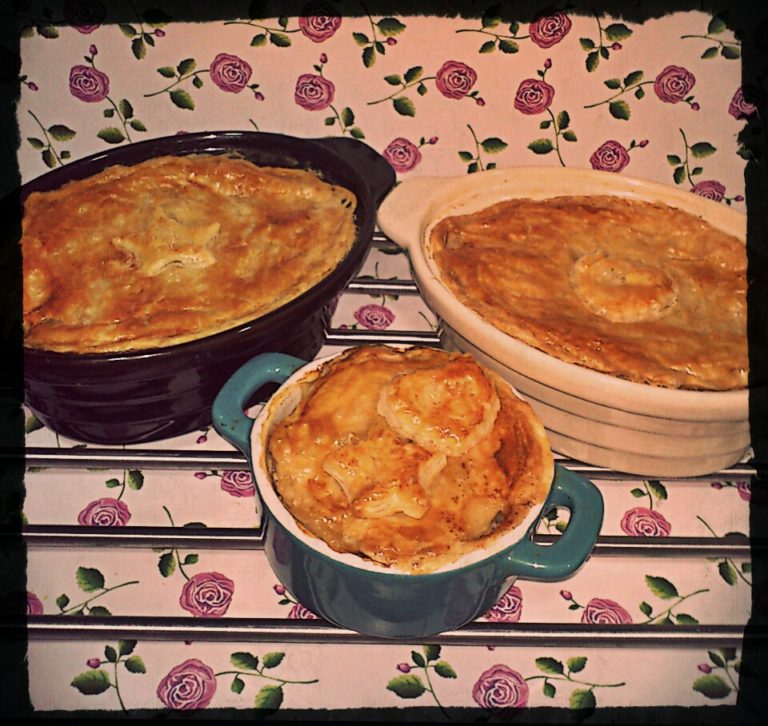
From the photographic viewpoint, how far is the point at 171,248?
1598 mm

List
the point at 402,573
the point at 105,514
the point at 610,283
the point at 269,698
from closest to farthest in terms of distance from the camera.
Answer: the point at 402,573
the point at 269,698
the point at 105,514
the point at 610,283

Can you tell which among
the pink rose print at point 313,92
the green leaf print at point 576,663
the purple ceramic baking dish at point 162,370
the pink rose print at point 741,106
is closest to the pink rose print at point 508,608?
the green leaf print at point 576,663

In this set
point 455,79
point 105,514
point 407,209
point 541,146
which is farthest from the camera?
point 541,146

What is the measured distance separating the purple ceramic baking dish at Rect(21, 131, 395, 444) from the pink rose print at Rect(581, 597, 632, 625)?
71 centimetres

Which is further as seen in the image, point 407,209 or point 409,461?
point 407,209

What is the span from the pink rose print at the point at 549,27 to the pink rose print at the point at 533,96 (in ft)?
0.30

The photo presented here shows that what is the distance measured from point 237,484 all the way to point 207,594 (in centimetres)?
23

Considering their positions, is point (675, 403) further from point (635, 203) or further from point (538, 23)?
point (538, 23)

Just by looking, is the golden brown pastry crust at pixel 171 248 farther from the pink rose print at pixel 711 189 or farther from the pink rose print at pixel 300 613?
the pink rose print at pixel 711 189

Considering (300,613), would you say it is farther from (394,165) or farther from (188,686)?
(394,165)

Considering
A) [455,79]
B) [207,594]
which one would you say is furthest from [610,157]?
[207,594]

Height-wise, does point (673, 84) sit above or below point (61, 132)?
above

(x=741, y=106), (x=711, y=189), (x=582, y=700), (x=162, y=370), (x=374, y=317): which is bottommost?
(x=582, y=700)

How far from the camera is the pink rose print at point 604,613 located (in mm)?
1302
